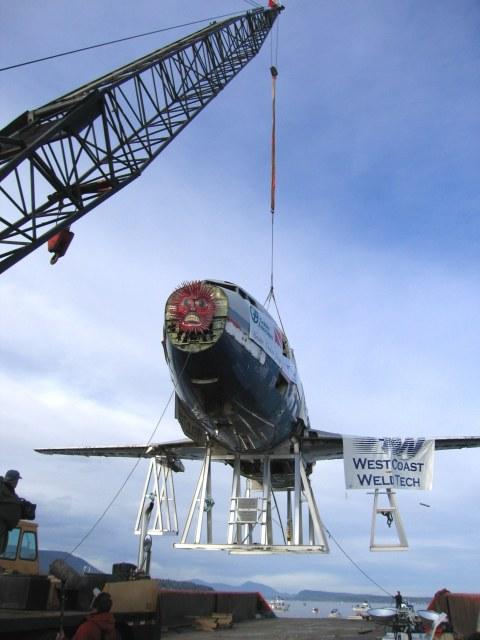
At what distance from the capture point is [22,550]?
11859 mm

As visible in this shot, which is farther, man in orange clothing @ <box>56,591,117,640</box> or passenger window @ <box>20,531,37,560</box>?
passenger window @ <box>20,531,37,560</box>

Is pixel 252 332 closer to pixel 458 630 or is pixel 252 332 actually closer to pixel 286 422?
pixel 286 422

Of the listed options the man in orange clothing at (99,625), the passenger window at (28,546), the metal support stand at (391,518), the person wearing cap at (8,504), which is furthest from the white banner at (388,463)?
the man in orange clothing at (99,625)

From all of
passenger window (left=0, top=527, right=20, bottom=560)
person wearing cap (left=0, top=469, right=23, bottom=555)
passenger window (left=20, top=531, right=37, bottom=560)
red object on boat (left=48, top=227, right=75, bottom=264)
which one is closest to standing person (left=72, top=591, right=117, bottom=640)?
person wearing cap (left=0, top=469, right=23, bottom=555)

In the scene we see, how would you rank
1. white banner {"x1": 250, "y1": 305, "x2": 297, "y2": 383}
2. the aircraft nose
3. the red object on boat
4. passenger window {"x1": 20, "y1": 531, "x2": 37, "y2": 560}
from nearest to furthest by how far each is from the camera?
1. passenger window {"x1": 20, "y1": 531, "x2": 37, "y2": 560}
2. the aircraft nose
3. white banner {"x1": 250, "y1": 305, "x2": 297, "y2": 383}
4. the red object on boat

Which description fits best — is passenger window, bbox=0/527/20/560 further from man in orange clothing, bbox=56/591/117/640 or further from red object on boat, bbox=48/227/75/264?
red object on boat, bbox=48/227/75/264

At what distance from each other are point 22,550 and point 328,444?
12.4 metres

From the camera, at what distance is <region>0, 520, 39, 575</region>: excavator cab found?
11.5m

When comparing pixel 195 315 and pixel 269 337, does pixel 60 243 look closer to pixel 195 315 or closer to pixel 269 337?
pixel 195 315

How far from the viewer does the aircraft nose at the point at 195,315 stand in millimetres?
15086

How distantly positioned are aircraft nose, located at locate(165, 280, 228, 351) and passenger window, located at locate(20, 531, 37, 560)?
5.75 m

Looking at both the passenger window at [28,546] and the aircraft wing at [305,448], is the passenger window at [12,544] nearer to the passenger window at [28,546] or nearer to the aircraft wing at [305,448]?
the passenger window at [28,546]

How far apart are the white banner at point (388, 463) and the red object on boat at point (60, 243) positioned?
11.5 meters

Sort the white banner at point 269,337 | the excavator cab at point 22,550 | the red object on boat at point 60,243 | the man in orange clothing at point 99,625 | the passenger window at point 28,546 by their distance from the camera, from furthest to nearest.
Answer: the red object on boat at point 60,243 < the white banner at point 269,337 < the passenger window at point 28,546 < the excavator cab at point 22,550 < the man in orange clothing at point 99,625
